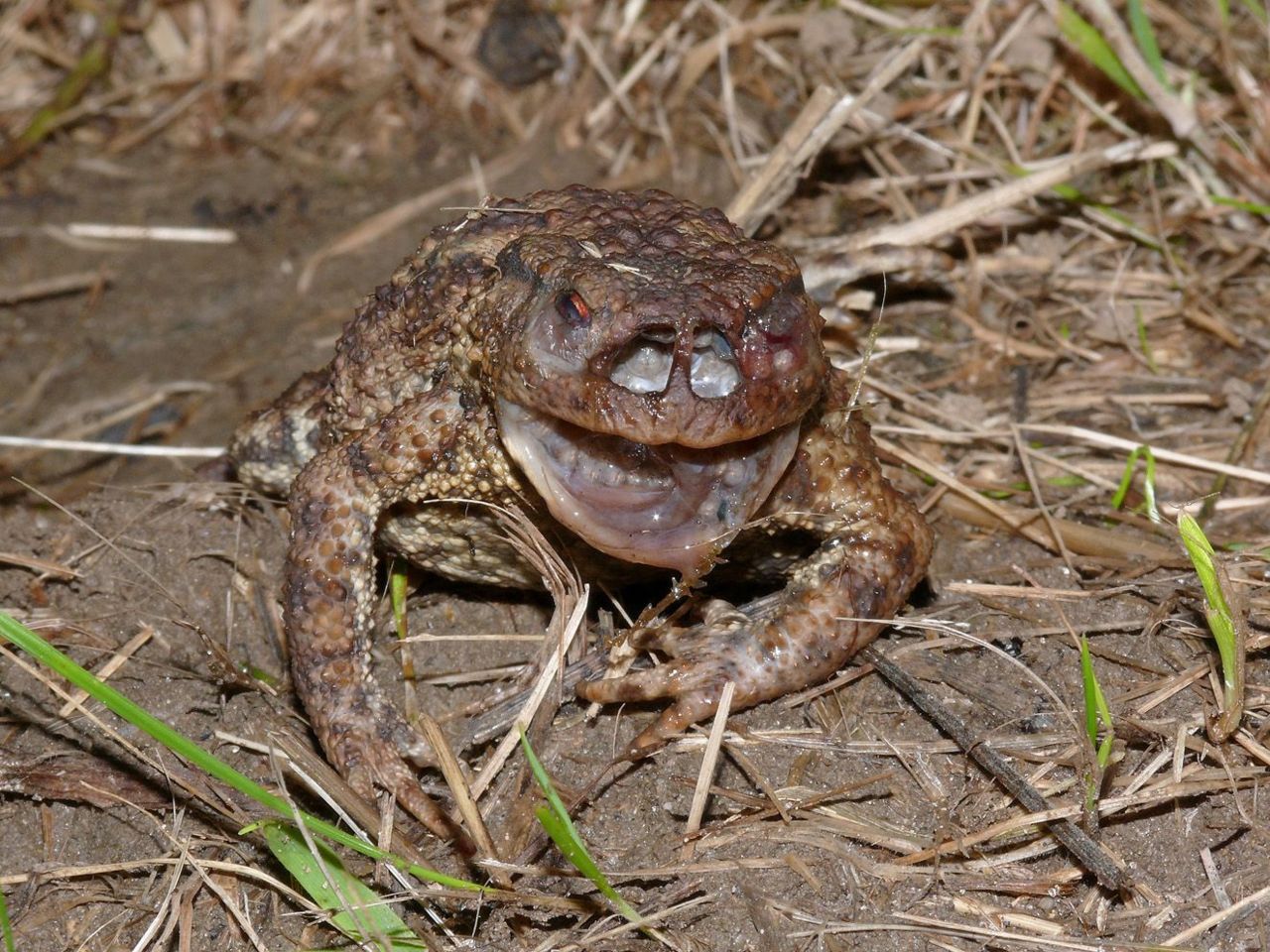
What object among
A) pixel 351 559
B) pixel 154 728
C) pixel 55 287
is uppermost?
pixel 154 728

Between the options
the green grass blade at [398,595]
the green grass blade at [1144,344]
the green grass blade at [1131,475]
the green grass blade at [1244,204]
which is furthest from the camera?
the green grass blade at [1244,204]

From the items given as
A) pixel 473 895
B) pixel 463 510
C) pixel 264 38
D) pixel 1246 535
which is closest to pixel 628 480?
pixel 463 510

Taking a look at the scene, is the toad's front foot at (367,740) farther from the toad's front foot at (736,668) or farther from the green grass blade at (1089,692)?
the green grass blade at (1089,692)

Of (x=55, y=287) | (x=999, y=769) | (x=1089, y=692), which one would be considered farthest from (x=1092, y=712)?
(x=55, y=287)

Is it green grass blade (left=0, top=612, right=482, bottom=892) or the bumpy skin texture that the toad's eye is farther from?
green grass blade (left=0, top=612, right=482, bottom=892)

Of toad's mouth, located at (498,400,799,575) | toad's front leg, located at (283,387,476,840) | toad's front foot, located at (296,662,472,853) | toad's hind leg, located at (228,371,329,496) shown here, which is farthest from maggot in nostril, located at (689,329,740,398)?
toad's hind leg, located at (228,371,329,496)

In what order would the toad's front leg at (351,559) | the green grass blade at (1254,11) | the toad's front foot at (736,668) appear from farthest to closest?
the green grass blade at (1254,11), the toad's front leg at (351,559), the toad's front foot at (736,668)

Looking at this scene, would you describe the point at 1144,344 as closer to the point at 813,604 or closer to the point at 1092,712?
the point at 813,604

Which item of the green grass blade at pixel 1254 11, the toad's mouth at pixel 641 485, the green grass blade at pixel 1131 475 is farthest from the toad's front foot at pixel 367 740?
the green grass blade at pixel 1254 11
